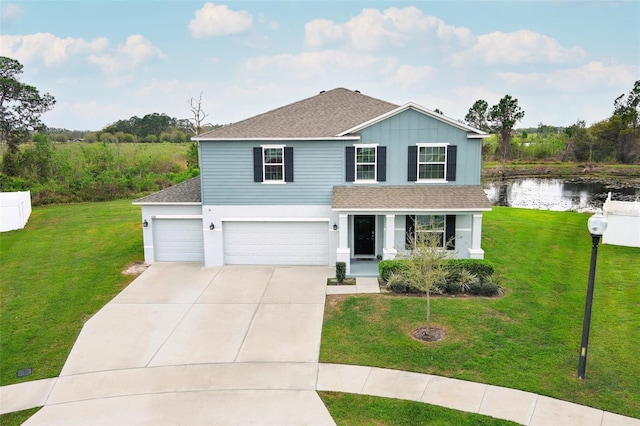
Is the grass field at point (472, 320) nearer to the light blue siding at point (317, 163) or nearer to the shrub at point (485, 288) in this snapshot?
the shrub at point (485, 288)

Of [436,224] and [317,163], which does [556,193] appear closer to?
[436,224]

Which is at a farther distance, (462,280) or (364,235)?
(364,235)

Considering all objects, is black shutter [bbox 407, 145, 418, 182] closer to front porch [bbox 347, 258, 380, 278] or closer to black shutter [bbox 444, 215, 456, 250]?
black shutter [bbox 444, 215, 456, 250]

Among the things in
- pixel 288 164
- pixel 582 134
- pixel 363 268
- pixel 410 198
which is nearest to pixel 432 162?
pixel 410 198

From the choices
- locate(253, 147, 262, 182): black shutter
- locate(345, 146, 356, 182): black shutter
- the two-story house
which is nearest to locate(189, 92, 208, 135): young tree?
the two-story house

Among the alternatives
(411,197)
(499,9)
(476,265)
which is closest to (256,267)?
(411,197)

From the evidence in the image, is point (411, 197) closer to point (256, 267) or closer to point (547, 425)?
point (256, 267)
